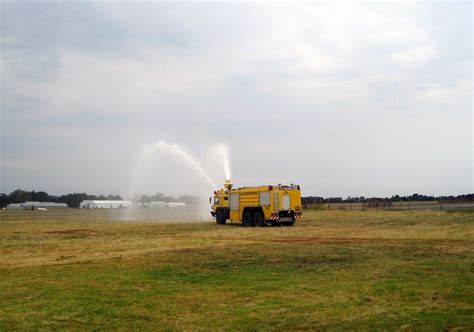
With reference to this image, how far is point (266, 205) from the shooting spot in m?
34.5

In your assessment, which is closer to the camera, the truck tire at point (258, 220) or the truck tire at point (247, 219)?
the truck tire at point (258, 220)

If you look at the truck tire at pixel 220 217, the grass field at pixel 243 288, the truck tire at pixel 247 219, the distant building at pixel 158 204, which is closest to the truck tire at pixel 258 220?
the truck tire at pixel 247 219

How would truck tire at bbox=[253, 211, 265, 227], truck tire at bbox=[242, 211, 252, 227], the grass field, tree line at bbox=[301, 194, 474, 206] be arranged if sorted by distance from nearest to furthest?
the grass field
truck tire at bbox=[253, 211, 265, 227]
truck tire at bbox=[242, 211, 252, 227]
tree line at bbox=[301, 194, 474, 206]

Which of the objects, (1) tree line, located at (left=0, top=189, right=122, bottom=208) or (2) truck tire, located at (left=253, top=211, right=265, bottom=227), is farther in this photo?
(1) tree line, located at (left=0, top=189, right=122, bottom=208)

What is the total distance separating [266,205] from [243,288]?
23.5 metres

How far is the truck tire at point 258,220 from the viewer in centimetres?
3462

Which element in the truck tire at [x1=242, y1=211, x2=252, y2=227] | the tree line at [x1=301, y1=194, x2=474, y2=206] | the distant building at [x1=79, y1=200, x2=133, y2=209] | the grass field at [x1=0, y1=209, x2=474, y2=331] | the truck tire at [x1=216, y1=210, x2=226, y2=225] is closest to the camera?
the grass field at [x1=0, y1=209, x2=474, y2=331]

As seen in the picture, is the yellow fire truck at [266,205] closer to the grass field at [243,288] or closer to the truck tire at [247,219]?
the truck tire at [247,219]

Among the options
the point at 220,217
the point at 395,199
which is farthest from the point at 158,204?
the point at 220,217

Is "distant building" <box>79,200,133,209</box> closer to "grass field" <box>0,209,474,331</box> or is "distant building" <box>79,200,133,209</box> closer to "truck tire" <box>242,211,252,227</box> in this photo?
"truck tire" <box>242,211,252,227</box>

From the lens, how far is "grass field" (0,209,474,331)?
8.27m

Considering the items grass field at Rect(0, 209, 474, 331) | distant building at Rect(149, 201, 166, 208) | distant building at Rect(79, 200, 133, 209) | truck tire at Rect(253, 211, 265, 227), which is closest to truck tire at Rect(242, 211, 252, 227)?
truck tire at Rect(253, 211, 265, 227)

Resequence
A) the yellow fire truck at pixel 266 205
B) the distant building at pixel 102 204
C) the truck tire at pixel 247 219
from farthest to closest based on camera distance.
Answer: the distant building at pixel 102 204 → the truck tire at pixel 247 219 → the yellow fire truck at pixel 266 205

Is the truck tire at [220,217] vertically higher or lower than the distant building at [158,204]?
lower
